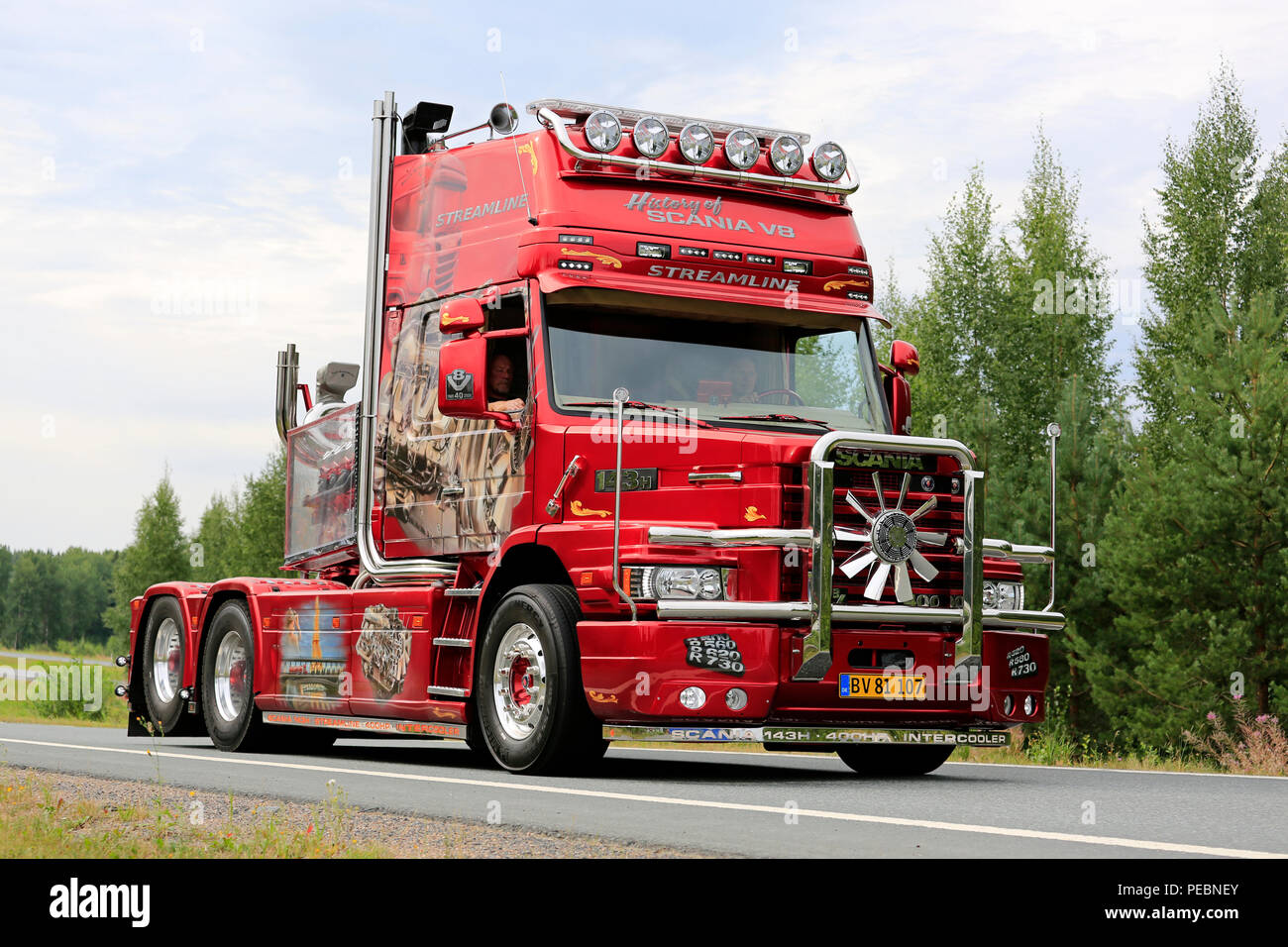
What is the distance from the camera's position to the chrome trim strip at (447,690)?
40.1 feet

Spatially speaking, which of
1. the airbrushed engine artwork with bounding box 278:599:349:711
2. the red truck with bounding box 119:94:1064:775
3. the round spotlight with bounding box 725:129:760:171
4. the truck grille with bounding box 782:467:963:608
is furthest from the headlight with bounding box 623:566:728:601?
the airbrushed engine artwork with bounding box 278:599:349:711

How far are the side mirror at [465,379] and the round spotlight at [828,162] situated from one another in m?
3.09

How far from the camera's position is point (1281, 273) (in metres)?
49.8

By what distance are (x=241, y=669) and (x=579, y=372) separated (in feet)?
17.7

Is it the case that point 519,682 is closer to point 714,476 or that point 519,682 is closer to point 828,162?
point 714,476

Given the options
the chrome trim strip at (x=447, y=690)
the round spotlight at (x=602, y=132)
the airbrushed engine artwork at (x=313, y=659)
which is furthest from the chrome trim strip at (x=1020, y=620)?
the airbrushed engine artwork at (x=313, y=659)

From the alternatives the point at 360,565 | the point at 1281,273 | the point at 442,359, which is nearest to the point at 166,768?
the point at 360,565

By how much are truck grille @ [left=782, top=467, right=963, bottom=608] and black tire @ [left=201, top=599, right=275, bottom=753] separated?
6.27 metres

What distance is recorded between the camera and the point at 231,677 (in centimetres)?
1586

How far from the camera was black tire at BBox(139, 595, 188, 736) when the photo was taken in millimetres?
16766
